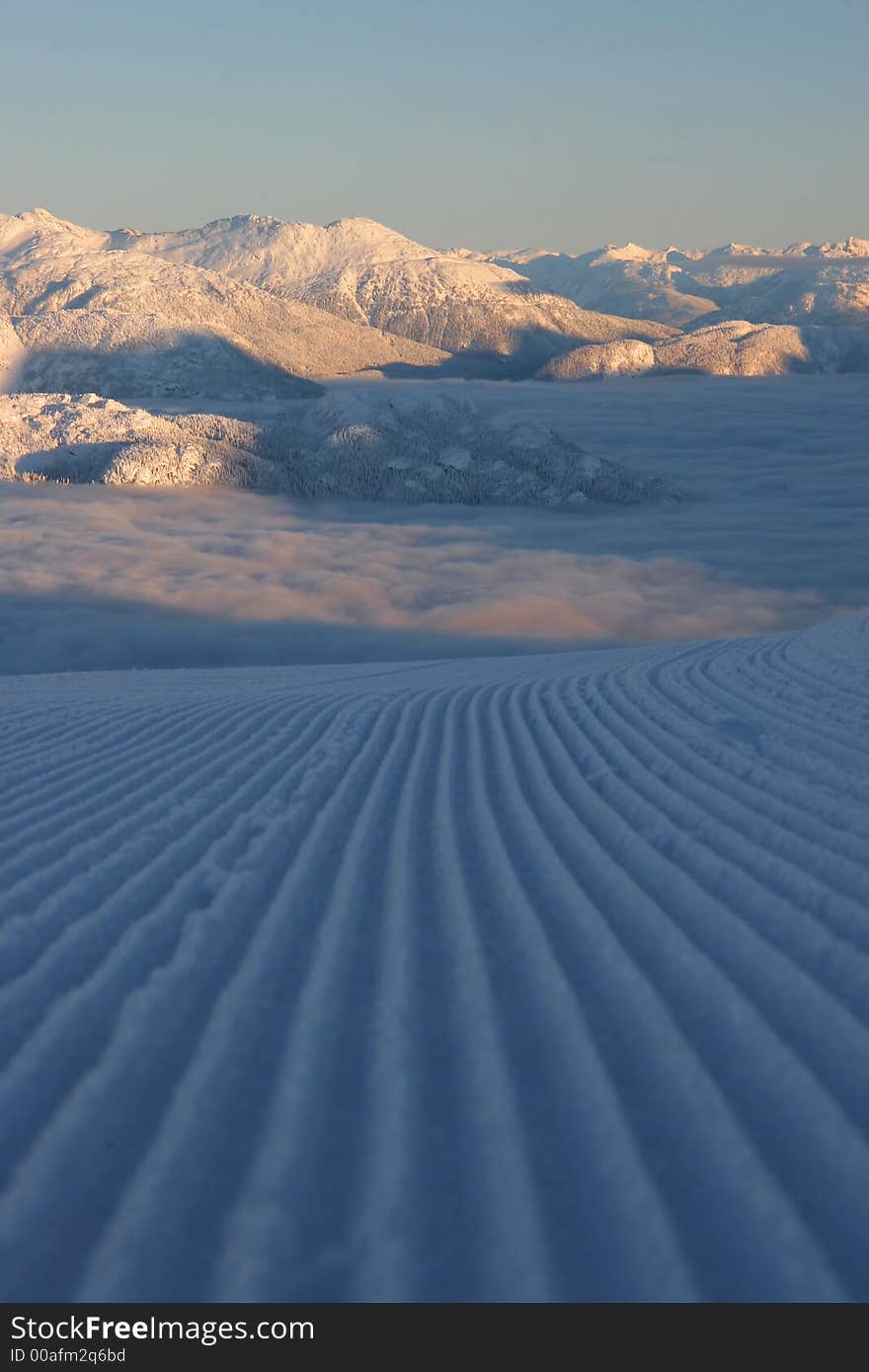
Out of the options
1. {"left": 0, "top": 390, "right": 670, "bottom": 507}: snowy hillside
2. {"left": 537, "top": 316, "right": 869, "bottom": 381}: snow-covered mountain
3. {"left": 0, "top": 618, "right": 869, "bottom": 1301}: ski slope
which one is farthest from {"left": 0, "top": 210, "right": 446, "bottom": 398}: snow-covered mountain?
{"left": 0, "top": 618, "right": 869, "bottom": 1301}: ski slope

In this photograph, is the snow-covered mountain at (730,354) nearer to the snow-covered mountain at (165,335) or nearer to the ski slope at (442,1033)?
the snow-covered mountain at (165,335)

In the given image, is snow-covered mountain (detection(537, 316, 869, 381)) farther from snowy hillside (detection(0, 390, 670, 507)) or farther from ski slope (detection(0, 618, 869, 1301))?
ski slope (detection(0, 618, 869, 1301))

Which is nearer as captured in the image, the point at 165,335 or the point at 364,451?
the point at 364,451

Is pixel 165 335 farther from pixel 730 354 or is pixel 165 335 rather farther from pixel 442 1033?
pixel 442 1033

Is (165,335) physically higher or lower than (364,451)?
higher

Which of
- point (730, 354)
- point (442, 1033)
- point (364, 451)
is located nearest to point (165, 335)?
point (364, 451)

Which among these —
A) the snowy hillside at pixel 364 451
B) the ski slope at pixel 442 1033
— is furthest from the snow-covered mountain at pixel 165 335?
the ski slope at pixel 442 1033

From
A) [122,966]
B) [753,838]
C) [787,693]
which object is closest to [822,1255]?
[122,966]

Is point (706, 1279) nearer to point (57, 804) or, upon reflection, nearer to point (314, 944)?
point (314, 944)
